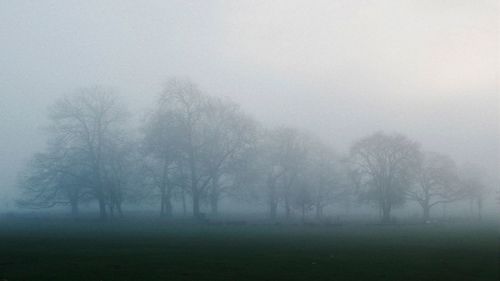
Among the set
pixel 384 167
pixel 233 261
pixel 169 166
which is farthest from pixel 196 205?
pixel 233 261

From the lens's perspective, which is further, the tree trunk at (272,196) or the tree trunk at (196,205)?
the tree trunk at (272,196)

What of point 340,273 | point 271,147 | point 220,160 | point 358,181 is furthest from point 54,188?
point 340,273

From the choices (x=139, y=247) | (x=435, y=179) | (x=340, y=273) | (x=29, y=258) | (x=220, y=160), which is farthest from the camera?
(x=435, y=179)

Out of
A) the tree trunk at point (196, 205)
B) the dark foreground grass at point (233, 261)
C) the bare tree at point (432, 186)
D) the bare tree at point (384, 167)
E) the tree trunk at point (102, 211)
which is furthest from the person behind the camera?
the bare tree at point (432, 186)

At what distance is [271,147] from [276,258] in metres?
68.2

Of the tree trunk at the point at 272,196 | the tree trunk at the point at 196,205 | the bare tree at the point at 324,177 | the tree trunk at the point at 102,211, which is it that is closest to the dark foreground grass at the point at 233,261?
the tree trunk at the point at 196,205

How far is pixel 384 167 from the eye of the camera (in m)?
92.4

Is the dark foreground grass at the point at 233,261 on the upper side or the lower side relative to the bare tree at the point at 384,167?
lower

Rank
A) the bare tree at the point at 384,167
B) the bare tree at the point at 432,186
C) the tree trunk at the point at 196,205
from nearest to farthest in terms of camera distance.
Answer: the tree trunk at the point at 196,205 → the bare tree at the point at 384,167 → the bare tree at the point at 432,186

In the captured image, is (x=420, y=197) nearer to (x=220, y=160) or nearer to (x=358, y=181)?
(x=358, y=181)

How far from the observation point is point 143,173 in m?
78.2

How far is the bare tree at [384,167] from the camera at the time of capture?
90.1m

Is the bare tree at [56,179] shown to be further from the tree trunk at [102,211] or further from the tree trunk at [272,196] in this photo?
the tree trunk at [272,196]

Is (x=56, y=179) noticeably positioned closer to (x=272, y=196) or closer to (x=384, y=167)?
(x=272, y=196)
